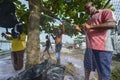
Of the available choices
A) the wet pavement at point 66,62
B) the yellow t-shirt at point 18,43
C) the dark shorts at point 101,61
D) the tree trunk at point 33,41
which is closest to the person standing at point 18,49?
the yellow t-shirt at point 18,43

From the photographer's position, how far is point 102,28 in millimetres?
4871

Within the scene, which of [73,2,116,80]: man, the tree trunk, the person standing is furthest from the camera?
the person standing

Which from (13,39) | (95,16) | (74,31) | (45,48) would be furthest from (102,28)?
(13,39)

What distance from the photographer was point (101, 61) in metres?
4.87

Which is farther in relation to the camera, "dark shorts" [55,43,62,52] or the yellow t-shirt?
the yellow t-shirt

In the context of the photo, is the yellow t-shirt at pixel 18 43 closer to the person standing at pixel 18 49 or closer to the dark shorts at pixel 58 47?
the person standing at pixel 18 49

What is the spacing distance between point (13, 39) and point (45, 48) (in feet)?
7.35

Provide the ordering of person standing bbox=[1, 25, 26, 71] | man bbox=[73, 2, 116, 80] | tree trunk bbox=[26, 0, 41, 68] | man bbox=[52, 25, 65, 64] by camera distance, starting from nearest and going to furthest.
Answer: man bbox=[73, 2, 116, 80]
man bbox=[52, 25, 65, 64]
tree trunk bbox=[26, 0, 41, 68]
person standing bbox=[1, 25, 26, 71]

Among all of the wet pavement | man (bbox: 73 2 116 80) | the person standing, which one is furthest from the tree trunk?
the person standing

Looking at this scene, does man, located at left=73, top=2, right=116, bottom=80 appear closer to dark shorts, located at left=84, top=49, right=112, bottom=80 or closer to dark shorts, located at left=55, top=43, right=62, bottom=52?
dark shorts, located at left=84, top=49, right=112, bottom=80

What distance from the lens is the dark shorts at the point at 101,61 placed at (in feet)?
16.0

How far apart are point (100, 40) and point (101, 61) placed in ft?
0.97

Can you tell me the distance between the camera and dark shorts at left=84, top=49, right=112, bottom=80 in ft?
16.0

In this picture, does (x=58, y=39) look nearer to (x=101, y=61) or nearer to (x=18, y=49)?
(x=101, y=61)
